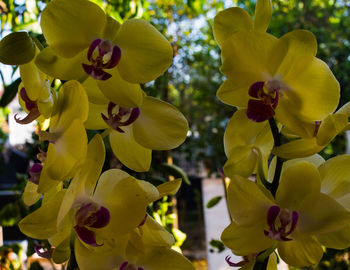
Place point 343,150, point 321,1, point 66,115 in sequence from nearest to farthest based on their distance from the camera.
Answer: point 66,115 < point 343,150 < point 321,1

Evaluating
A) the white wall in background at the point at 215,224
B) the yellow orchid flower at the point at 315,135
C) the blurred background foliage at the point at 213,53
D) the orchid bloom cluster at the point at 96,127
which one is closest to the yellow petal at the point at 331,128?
the yellow orchid flower at the point at 315,135

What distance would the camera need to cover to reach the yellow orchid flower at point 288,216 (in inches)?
11.8

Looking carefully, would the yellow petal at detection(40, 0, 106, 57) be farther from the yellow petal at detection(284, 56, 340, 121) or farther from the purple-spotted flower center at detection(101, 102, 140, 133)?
the yellow petal at detection(284, 56, 340, 121)

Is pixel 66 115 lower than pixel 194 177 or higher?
higher

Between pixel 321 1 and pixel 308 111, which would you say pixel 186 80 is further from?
pixel 308 111

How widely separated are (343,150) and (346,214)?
2.65 meters

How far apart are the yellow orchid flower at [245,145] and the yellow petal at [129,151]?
0.08 m

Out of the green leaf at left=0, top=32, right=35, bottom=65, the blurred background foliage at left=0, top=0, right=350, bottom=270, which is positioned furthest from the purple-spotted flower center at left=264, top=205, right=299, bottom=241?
the blurred background foliage at left=0, top=0, right=350, bottom=270

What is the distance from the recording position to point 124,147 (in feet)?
1.20

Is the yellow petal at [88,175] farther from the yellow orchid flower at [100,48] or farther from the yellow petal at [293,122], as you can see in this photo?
the yellow petal at [293,122]

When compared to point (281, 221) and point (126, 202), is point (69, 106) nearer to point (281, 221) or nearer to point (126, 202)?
point (126, 202)

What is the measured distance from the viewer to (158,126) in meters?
0.34

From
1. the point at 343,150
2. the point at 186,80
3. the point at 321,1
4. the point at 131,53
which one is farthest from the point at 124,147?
the point at 321,1

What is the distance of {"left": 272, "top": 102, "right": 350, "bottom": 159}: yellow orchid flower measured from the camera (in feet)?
0.94
